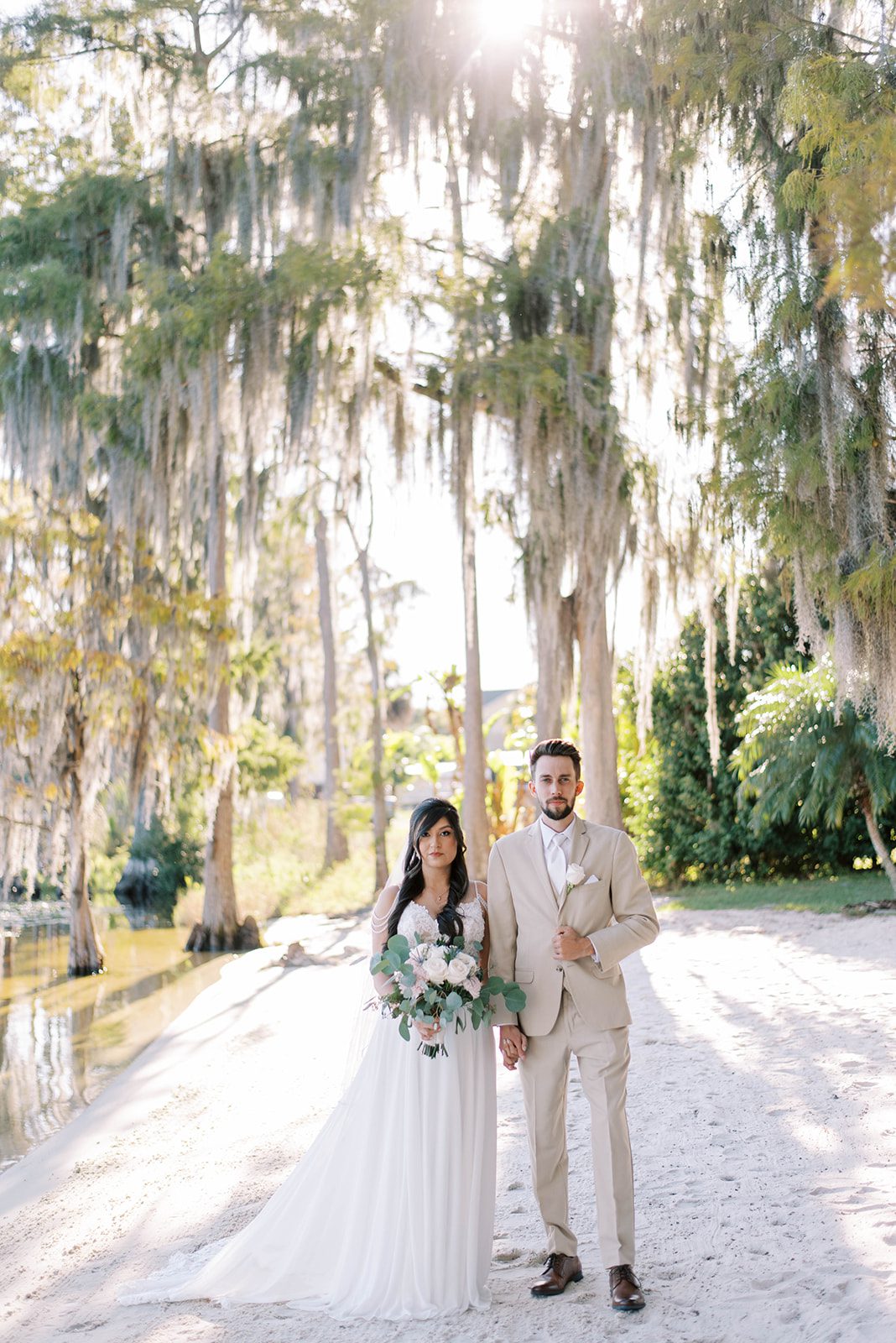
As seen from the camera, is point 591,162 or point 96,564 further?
point 96,564

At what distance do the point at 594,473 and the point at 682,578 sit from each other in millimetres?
1432

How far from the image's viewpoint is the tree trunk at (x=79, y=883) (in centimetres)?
1290

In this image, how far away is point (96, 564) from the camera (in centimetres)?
1339

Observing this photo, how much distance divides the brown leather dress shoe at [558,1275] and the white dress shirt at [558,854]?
1.07m

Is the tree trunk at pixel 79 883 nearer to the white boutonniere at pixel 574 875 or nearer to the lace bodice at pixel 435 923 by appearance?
the lace bodice at pixel 435 923

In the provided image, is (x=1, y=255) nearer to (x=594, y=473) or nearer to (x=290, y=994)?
(x=594, y=473)

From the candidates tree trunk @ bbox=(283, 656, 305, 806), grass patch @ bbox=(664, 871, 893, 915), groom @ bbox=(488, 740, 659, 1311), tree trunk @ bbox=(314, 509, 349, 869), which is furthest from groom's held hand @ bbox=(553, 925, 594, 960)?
tree trunk @ bbox=(283, 656, 305, 806)

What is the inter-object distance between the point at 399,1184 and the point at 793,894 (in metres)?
10.4

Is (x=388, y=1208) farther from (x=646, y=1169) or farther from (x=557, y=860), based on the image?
(x=646, y=1169)

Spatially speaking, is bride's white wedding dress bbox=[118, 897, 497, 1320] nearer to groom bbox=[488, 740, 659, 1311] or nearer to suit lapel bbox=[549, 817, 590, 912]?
groom bbox=[488, 740, 659, 1311]

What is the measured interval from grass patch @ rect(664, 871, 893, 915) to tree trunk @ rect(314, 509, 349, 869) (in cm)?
844

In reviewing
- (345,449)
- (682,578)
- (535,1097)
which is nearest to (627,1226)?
(535,1097)

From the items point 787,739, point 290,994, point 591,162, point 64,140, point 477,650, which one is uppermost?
point 64,140

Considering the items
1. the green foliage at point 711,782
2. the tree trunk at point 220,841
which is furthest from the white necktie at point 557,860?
the green foliage at point 711,782
